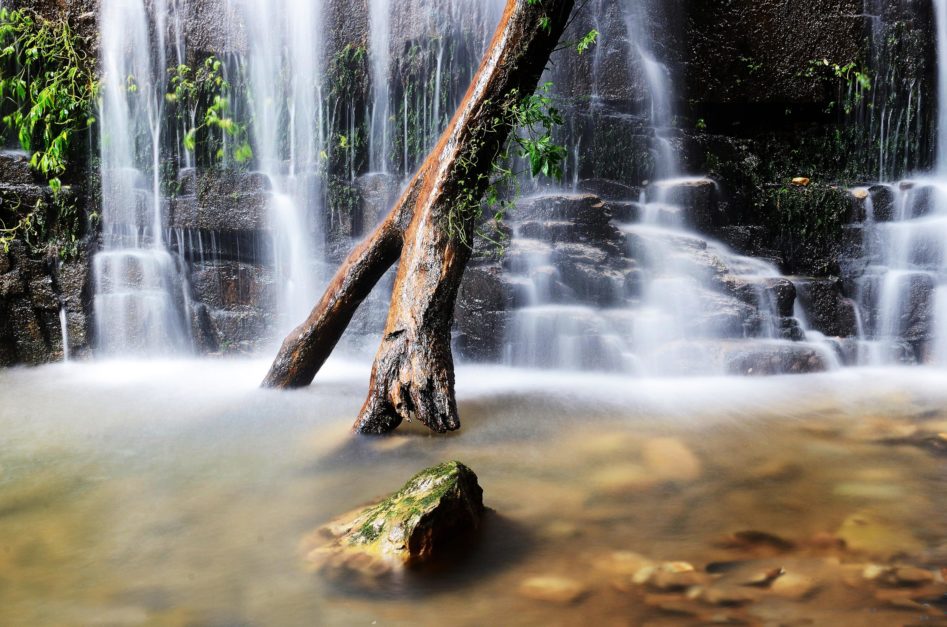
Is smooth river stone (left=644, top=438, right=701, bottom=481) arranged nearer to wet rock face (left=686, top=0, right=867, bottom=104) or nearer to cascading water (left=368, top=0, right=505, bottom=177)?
cascading water (left=368, top=0, right=505, bottom=177)

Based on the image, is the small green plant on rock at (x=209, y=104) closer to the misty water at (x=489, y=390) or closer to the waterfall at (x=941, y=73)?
the misty water at (x=489, y=390)

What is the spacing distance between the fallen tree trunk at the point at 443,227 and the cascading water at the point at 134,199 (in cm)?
341

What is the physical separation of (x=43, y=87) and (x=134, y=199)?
132cm

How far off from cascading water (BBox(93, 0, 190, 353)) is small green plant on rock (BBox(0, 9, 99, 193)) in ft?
0.89

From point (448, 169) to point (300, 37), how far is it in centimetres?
366

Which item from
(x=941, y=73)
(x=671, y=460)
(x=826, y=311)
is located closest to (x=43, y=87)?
(x=671, y=460)

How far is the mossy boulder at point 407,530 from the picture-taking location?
107 inches

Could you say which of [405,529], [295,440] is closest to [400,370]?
[295,440]

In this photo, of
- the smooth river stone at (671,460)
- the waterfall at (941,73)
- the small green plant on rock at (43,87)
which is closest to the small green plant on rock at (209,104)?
the small green plant on rock at (43,87)

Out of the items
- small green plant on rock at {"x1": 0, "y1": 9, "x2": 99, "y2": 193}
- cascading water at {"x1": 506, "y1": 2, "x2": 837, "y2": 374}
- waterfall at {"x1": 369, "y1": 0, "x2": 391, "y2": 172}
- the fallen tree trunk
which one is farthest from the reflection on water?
waterfall at {"x1": 369, "y1": 0, "x2": 391, "y2": 172}

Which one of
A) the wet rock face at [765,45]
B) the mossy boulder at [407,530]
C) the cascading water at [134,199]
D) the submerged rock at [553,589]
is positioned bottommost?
the submerged rock at [553,589]

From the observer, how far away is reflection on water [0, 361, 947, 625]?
2.45 meters

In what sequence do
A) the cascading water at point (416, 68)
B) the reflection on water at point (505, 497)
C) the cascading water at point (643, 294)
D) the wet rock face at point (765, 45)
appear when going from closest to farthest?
the reflection on water at point (505, 497), the cascading water at point (643, 294), the cascading water at point (416, 68), the wet rock face at point (765, 45)

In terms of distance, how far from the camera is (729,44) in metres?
7.92
